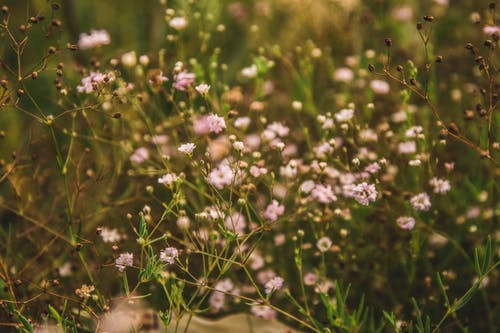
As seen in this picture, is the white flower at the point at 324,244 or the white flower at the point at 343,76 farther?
the white flower at the point at 343,76

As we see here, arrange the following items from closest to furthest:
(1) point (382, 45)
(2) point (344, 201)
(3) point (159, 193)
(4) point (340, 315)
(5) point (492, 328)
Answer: (4) point (340, 315) → (5) point (492, 328) → (2) point (344, 201) → (3) point (159, 193) → (1) point (382, 45)

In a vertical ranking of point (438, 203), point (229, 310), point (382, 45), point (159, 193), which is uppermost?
point (382, 45)

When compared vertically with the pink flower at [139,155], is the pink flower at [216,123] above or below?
above

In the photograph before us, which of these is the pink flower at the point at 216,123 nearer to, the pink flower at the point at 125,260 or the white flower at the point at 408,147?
the pink flower at the point at 125,260

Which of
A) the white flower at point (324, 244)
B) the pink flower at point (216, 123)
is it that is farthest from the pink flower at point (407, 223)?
the pink flower at point (216, 123)

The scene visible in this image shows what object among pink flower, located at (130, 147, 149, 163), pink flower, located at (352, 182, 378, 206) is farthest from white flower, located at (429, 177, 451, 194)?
pink flower, located at (130, 147, 149, 163)

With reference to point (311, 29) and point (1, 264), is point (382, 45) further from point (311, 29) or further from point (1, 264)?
point (1, 264)

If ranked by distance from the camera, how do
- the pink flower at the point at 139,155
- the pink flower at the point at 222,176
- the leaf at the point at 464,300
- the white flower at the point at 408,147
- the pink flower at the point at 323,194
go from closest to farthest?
1. the leaf at the point at 464,300
2. the pink flower at the point at 222,176
3. the pink flower at the point at 323,194
4. the white flower at the point at 408,147
5. the pink flower at the point at 139,155

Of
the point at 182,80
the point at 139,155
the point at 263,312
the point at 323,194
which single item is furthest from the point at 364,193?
the point at 139,155

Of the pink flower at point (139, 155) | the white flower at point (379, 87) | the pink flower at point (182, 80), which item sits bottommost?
the pink flower at point (139, 155)

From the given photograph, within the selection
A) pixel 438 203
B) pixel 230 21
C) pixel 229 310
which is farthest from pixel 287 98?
pixel 229 310
